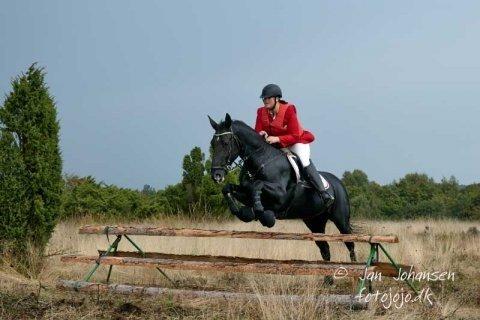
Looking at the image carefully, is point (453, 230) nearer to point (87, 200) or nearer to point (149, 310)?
point (87, 200)

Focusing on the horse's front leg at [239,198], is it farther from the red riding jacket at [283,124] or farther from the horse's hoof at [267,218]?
the red riding jacket at [283,124]

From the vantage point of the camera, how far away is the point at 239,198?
7285mm

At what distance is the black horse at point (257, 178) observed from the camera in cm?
695

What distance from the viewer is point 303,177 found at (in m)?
7.92

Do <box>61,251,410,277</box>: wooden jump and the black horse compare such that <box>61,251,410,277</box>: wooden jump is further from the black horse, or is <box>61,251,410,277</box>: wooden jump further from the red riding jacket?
the red riding jacket

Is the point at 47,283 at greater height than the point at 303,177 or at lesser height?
lesser

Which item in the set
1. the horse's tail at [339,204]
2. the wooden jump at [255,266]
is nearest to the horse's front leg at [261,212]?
the wooden jump at [255,266]

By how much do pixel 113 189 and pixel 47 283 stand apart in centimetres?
1312

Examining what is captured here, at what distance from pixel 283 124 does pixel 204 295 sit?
2258mm

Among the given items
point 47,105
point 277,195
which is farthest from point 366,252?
point 47,105

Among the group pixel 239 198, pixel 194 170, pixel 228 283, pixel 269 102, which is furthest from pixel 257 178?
pixel 194 170

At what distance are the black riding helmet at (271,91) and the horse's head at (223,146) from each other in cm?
71

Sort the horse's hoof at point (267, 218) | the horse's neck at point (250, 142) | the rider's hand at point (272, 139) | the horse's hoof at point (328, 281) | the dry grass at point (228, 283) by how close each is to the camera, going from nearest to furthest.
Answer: the dry grass at point (228, 283)
the horse's hoof at point (267, 218)
the horse's neck at point (250, 142)
the rider's hand at point (272, 139)
the horse's hoof at point (328, 281)

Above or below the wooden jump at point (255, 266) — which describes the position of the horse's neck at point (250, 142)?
above
